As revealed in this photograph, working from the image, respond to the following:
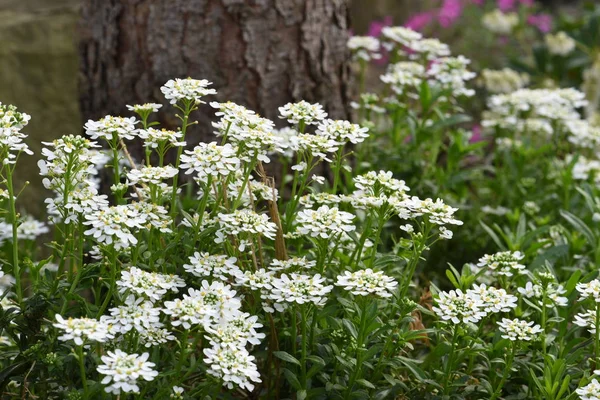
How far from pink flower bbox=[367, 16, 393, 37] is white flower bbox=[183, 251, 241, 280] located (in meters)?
5.05

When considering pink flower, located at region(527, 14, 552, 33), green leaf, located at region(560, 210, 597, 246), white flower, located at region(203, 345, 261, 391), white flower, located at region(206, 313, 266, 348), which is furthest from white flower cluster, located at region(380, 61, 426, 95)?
pink flower, located at region(527, 14, 552, 33)

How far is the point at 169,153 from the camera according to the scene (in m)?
3.36

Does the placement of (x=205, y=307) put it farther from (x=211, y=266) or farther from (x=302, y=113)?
(x=302, y=113)

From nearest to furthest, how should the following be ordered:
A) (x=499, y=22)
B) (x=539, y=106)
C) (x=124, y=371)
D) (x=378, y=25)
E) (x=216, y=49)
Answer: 1. (x=124, y=371)
2. (x=216, y=49)
3. (x=539, y=106)
4. (x=499, y=22)
5. (x=378, y=25)

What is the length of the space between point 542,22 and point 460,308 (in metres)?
5.38

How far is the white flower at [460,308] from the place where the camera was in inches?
77.7

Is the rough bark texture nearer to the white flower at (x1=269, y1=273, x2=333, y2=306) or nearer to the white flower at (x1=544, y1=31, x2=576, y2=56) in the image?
the white flower at (x1=269, y1=273, x2=333, y2=306)

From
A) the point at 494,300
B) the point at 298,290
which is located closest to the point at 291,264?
the point at 298,290

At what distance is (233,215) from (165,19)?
1474 millimetres

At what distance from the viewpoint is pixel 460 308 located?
1.99 m

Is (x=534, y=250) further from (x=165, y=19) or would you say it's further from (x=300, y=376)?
(x=165, y=19)

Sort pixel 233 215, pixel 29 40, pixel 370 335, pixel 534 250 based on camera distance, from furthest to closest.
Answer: pixel 29 40 → pixel 534 250 → pixel 370 335 → pixel 233 215

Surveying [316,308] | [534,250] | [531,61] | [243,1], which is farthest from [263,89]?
[531,61]

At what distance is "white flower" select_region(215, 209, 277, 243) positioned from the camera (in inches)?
78.1
